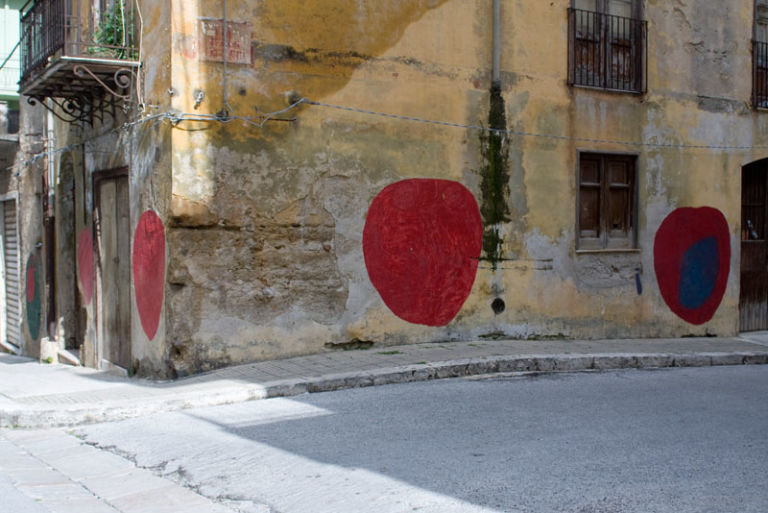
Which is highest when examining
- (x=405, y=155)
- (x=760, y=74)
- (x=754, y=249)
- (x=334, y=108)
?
(x=760, y=74)

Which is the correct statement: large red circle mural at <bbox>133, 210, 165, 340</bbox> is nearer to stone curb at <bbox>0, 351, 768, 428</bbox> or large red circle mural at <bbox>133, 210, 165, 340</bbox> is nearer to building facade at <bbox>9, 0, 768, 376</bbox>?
building facade at <bbox>9, 0, 768, 376</bbox>

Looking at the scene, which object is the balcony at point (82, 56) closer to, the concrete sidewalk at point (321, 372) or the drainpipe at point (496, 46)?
the concrete sidewalk at point (321, 372)

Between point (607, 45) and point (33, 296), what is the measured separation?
10.5m

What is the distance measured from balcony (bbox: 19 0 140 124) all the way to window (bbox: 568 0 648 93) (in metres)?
6.08

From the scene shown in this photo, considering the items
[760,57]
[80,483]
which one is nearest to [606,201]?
[760,57]

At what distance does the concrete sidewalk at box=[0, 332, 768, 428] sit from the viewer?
23.7ft

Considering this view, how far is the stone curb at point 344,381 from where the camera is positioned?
6973mm

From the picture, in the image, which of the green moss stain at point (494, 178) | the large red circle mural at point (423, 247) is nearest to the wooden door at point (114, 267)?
the large red circle mural at point (423, 247)

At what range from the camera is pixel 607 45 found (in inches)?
456

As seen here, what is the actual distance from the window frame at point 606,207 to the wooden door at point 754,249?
2.70m

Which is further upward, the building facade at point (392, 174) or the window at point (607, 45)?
the window at point (607, 45)

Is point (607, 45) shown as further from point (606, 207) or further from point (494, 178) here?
point (494, 178)

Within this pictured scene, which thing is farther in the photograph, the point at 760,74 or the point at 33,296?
the point at 33,296

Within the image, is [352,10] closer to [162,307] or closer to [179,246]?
[179,246]
